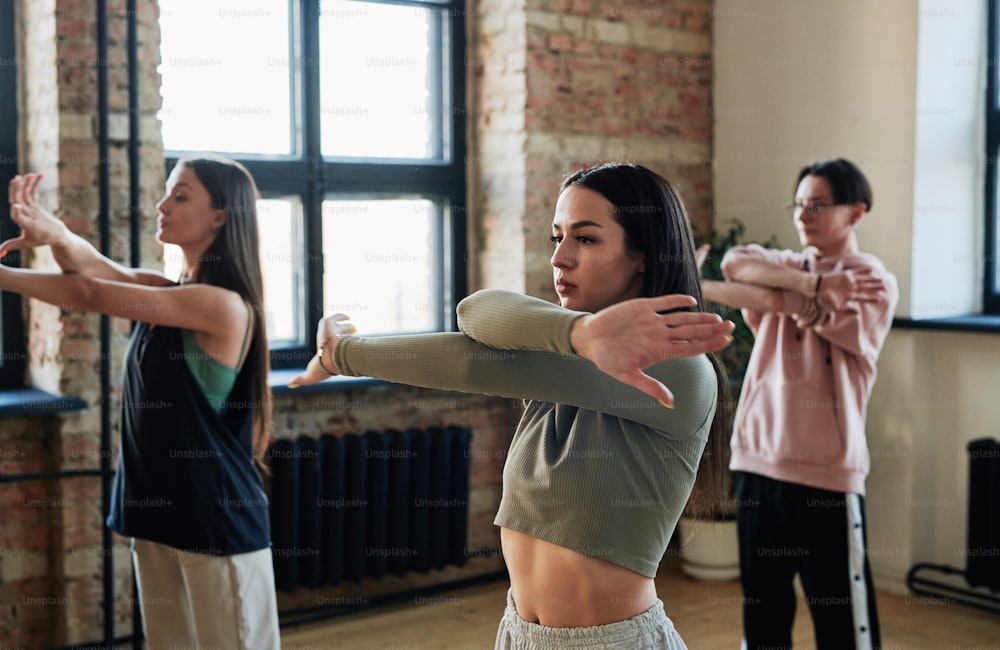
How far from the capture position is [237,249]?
2664 millimetres

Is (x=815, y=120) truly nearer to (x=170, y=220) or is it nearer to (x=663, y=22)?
(x=663, y=22)

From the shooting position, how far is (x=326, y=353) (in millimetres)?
1545

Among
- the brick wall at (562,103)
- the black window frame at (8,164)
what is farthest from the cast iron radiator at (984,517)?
the black window frame at (8,164)

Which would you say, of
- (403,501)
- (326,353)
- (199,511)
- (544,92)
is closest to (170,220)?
(199,511)

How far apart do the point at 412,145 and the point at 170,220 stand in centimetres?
191

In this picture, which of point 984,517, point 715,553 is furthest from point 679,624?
point 984,517

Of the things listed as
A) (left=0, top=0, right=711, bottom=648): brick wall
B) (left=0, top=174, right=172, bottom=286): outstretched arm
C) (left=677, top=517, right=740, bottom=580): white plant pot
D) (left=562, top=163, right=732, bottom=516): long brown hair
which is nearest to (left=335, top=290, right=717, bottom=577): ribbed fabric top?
(left=562, top=163, right=732, bottom=516): long brown hair

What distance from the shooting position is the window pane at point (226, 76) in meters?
3.89

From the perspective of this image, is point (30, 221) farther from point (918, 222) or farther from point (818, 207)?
point (918, 222)

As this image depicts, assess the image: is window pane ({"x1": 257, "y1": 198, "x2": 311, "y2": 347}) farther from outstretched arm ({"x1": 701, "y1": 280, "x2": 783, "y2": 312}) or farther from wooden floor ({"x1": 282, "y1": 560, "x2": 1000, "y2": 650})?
outstretched arm ({"x1": 701, "y1": 280, "x2": 783, "y2": 312})

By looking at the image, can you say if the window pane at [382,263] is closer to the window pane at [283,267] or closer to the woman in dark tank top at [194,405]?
the window pane at [283,267]

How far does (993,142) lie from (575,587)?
3362 millimetres

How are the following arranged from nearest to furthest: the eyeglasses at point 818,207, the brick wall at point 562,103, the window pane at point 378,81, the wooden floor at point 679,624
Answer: the eyeglasses at point 818,207, the wooden floor at point 679,624, the window pane at point 378,81, the brick wall at point 562,103

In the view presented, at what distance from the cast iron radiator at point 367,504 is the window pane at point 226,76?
3.72ft
